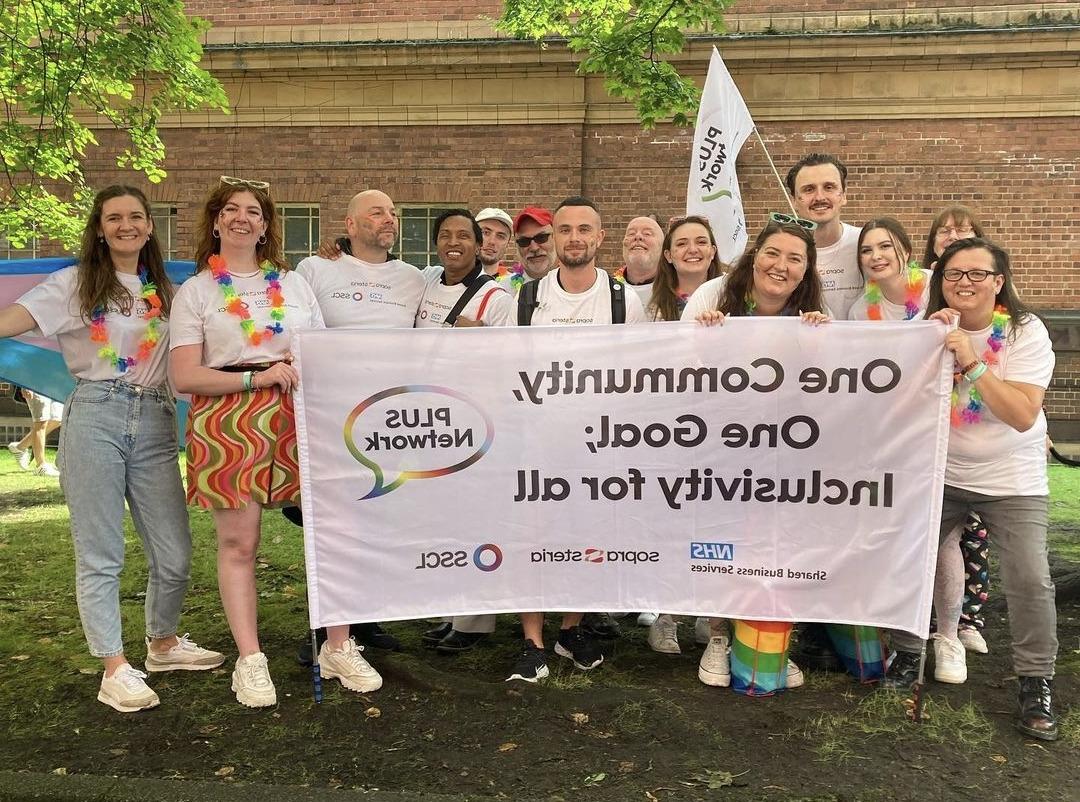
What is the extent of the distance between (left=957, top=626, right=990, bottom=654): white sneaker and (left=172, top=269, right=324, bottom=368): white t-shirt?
3.46m

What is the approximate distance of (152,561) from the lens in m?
3.98

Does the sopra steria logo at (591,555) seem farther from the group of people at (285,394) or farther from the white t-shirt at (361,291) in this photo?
the white t-shirt at (361,291)

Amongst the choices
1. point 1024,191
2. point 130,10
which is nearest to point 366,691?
point 130,10

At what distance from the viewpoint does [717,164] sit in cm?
814

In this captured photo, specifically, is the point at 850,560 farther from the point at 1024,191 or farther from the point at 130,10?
the point at 1024,191

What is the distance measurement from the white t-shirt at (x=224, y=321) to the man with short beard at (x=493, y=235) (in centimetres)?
179

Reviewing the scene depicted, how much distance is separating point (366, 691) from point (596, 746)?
3.61ft

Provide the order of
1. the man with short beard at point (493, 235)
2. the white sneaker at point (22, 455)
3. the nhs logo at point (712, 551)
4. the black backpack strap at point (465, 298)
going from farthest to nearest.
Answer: the white sneaker at point (22, 455), the man with short beard at point (493, 235), the black backpack strap at point (465, 298), the nhs logo at point (712, 551)

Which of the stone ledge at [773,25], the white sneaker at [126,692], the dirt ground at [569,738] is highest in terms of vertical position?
the stone ledge at [773,25]

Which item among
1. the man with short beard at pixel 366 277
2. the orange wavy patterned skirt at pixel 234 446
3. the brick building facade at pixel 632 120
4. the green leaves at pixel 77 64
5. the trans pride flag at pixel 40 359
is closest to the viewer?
→ the orange wavy patterned skirt at pixel 234 446

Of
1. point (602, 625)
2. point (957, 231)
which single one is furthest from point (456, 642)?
point (957, 231)

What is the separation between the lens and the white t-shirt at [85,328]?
367 cm

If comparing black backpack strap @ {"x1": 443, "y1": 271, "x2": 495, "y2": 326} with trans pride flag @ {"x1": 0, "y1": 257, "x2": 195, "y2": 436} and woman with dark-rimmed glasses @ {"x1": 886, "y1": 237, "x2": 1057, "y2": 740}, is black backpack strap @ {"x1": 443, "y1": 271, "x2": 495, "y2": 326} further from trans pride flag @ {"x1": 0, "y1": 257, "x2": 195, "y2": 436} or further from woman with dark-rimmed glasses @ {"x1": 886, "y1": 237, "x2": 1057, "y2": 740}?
woman with dark-rimmed glasses @ {"x1": 886, "y1": 237, "x2": 1057, "y2": 740}

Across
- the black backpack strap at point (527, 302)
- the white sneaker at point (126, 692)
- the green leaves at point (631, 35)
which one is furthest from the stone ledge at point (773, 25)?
the white sneaker at point (126, 692)
